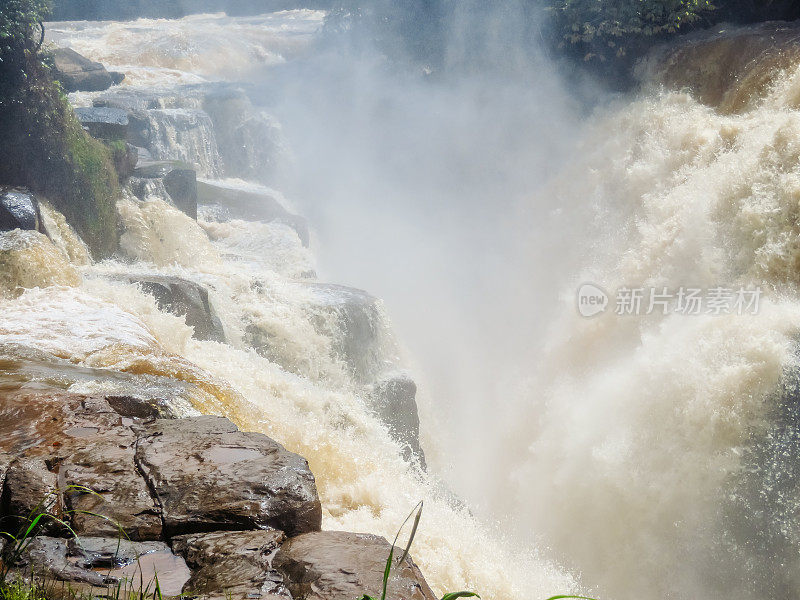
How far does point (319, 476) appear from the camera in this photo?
3953 millimetres

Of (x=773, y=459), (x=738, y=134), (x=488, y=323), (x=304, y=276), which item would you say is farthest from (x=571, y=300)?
(x=773, y=459)

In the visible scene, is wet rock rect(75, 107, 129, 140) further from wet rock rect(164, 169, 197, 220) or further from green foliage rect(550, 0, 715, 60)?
green foliage rect(550, 0, 715, 60)

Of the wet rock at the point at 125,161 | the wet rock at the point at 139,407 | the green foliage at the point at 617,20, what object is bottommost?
the wet rock at the point at 125,161

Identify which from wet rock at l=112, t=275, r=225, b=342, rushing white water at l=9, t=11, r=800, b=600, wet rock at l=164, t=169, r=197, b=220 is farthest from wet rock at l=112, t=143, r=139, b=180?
wet rock at l=112, t=275, r=225, b=342

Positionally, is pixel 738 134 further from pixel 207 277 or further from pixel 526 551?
pixel 207 277

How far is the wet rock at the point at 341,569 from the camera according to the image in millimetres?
1976

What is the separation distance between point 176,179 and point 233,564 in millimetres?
8397

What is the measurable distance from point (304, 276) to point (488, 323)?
3589 mm

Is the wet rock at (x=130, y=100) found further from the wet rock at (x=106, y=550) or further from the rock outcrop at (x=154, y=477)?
the wet rock at (x=106, y=550)

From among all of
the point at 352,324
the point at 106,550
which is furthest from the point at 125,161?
the point at 106,550

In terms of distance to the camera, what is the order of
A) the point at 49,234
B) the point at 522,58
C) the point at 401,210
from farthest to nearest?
1. the point at 401,210
2. the point at 522,58
3. the point at 49,234

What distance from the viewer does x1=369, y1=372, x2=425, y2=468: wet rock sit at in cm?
705

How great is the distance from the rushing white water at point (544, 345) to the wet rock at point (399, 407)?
314 millimetres

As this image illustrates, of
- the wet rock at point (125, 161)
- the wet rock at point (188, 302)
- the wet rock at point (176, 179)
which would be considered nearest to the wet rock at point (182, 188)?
the wet rock at point (176, 179)
